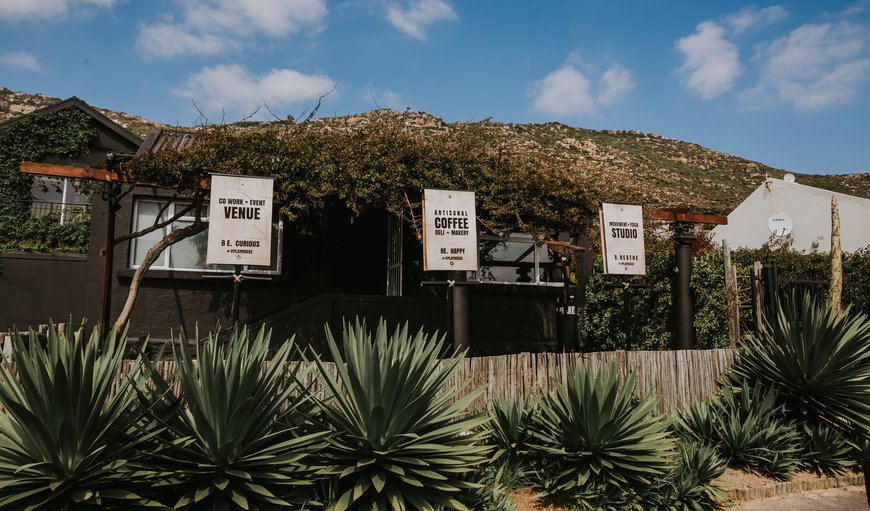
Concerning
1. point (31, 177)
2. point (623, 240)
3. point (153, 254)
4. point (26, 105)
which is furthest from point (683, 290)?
point (26, 105)

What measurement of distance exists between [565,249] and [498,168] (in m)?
2.13

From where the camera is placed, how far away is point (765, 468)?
258 inches

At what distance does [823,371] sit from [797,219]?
17.7 m

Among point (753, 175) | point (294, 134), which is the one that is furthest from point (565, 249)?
point (753, 175)

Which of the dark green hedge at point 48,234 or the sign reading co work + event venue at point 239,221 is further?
the dark green hedge at point 48,234

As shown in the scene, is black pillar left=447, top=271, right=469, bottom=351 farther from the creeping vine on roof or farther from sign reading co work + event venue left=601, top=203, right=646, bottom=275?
sign reading co work + event venue left=601, top=203, right=646, bottom=275

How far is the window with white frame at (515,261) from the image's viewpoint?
1248 cm

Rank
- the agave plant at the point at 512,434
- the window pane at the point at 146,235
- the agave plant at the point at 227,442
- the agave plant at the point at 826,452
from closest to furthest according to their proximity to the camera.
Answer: the agave plant at the point at 227,442 → the agave plant at the point at 512,434 → the agave plant at the point at 826,452 → the window pane at the point at 146,235

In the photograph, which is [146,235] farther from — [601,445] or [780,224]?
[780,224]

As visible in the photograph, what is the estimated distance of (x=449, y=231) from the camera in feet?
26.0

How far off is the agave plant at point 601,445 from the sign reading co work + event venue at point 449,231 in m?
2.67

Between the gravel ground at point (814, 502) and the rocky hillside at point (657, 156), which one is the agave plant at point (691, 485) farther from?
the rocky hillside at point (657, 156)

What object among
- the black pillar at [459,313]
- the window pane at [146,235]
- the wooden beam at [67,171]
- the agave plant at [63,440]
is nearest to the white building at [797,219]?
the black pillar at [459,313]

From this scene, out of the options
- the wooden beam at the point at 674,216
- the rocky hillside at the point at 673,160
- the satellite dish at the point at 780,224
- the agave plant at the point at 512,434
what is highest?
the rocky hillside at the point at 673,160
